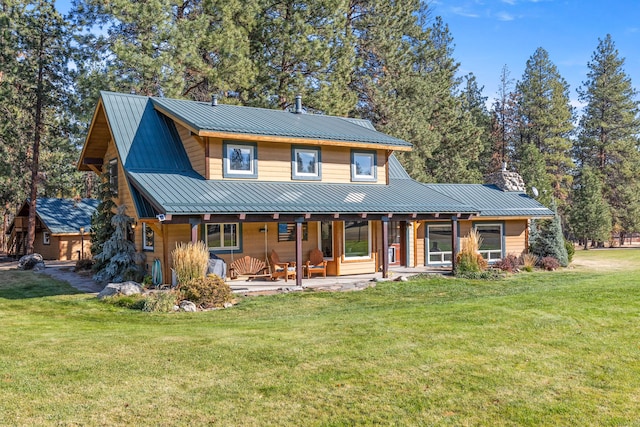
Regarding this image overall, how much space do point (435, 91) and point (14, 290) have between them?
29.0m

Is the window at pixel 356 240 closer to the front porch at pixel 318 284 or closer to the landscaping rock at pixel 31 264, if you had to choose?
the front porch at pixel 318 284

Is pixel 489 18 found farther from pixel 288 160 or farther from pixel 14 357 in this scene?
pixel 14 357

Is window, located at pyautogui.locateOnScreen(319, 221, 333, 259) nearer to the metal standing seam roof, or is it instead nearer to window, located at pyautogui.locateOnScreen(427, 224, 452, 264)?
window, located at pyautogui.locateOnScreen(427, 224, 452, 264)

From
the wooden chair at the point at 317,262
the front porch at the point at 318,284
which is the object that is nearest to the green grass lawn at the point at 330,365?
the front porch at the point at 318,284

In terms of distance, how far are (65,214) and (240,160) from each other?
17.7m

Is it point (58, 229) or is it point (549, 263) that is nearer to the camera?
point (549, 263)

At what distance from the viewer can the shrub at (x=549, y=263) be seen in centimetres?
1959

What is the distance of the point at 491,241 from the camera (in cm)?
2119

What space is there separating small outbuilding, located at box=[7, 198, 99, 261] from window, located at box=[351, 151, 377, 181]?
1603 cm

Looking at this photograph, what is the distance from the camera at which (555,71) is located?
42625mm

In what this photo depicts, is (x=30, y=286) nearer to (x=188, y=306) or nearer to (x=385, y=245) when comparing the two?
(x=188, y=306)

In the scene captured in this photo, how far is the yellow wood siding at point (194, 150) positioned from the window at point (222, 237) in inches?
65.7

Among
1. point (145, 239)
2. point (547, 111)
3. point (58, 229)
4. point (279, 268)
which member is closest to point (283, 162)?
point (279, 268)

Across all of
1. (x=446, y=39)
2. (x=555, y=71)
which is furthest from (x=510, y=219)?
(x=555, y=71)
